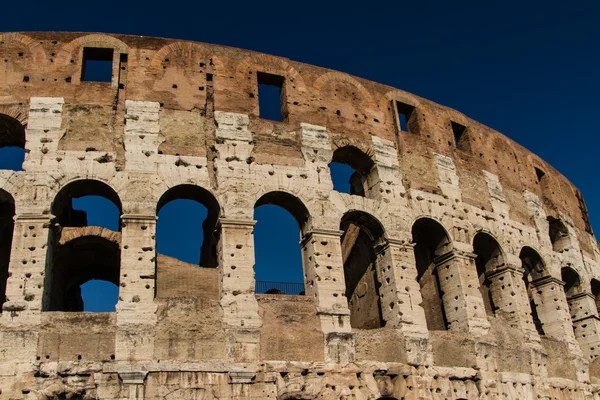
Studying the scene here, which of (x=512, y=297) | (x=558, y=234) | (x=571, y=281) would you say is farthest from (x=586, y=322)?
(x=512, y=297)

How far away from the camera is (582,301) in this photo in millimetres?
17359

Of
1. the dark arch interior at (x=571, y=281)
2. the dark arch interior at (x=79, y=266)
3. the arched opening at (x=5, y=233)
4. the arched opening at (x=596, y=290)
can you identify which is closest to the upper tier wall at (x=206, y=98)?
the arched opening at (x=5, y=233)

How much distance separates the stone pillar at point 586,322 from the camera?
16797mm

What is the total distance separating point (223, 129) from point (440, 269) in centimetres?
553

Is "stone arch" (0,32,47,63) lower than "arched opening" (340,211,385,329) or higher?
higher

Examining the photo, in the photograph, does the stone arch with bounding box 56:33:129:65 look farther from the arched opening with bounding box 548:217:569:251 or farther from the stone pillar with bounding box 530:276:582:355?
the arched opening with bounding box 548:217:569:251

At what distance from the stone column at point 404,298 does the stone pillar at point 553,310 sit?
4810mm

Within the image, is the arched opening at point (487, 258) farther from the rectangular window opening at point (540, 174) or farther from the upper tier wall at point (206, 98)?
the rectangular window opening at point (540, 174)

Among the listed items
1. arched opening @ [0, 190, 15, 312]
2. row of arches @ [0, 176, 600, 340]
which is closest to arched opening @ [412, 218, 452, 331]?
row of arches @ [0, 176, 600, 340]

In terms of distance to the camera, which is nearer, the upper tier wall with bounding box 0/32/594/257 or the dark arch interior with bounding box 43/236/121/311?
the upper tier wall with bounding box 0/32/594/257

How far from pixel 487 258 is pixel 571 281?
12.2 feet

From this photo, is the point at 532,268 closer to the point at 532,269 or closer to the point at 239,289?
the point at 532,269

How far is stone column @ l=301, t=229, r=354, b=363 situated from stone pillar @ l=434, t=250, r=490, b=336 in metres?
2.88

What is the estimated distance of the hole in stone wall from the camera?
16562 millimetres
